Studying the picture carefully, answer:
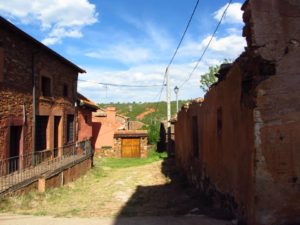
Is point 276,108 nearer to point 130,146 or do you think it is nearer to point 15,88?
point 15,88

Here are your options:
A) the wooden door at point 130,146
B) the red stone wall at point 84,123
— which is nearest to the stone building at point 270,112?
the red stone wall at point 84,123

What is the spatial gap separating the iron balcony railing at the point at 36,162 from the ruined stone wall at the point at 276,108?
7.18 meters

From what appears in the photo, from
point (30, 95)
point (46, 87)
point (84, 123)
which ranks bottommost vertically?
point (84, 123)

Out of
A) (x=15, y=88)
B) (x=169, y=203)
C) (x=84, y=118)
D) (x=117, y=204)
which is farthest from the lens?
(x=84, y=118)

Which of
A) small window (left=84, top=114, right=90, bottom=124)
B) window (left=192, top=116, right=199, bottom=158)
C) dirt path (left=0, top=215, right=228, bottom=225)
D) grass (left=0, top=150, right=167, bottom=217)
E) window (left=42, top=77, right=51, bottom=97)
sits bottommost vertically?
grass (left=0, top=150, right=167, bottom=217)

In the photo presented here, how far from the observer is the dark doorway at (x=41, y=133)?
17.0 m

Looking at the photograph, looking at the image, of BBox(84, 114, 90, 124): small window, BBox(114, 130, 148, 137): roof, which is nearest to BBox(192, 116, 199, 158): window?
BBox(84, 114, 90, 124): small window

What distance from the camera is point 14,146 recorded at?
Result: 47.8ft

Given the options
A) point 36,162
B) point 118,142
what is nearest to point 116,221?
point 36,162

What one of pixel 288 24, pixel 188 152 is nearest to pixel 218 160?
pixel 288 24

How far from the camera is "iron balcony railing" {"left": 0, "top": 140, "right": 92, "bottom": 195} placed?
1218cm

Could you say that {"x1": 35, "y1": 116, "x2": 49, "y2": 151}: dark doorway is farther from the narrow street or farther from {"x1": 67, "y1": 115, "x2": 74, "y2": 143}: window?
{"x1": 67, "y1": 115, "x2": 74, "y2": 143}: window

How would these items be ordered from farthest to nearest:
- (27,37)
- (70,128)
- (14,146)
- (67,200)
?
1. (70,128)
2. (27,37)
3. (14,146)
4. (67,200)

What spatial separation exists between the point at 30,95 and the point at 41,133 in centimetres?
244
